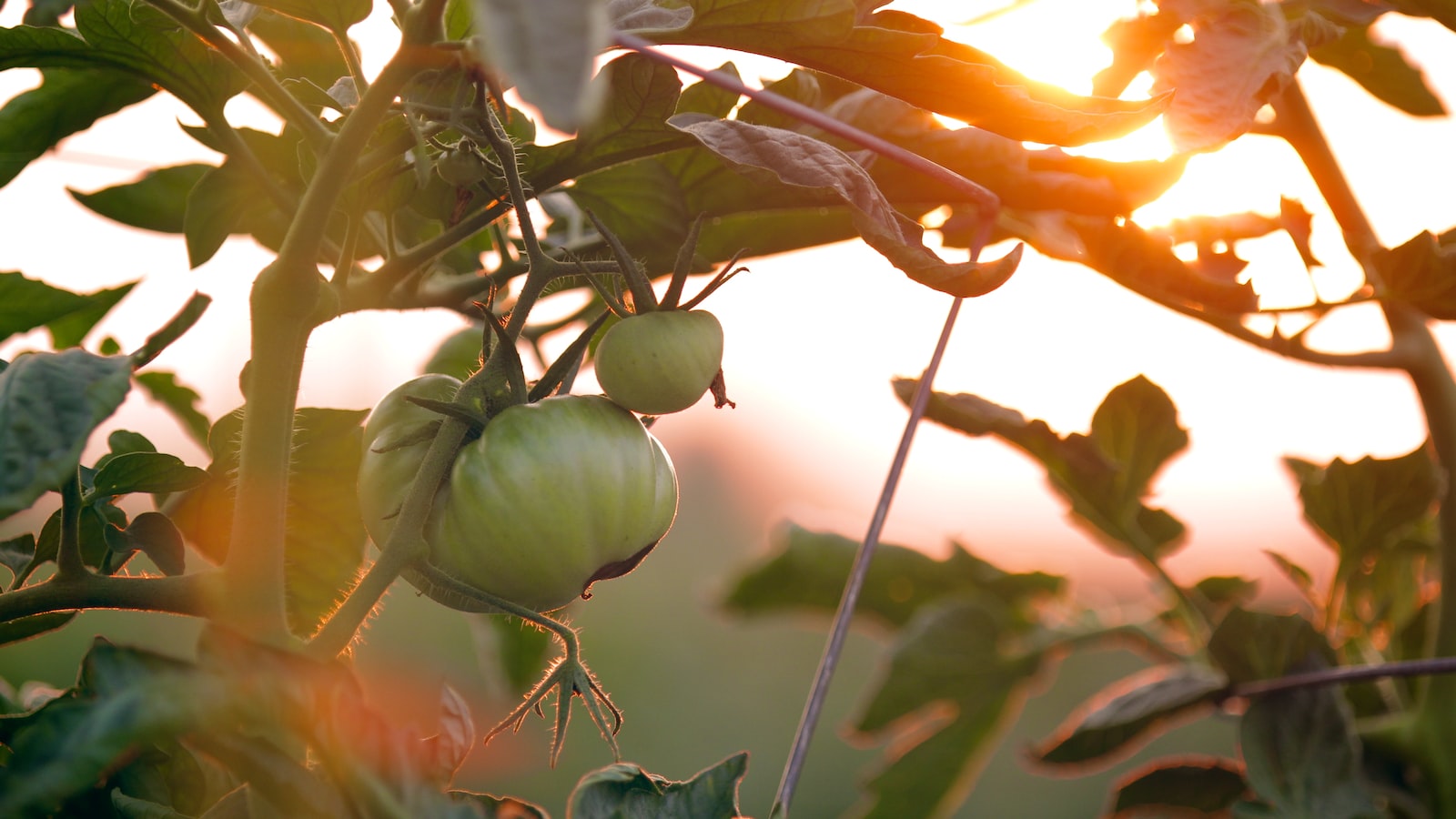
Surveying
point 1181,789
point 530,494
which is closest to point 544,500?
point 530,494

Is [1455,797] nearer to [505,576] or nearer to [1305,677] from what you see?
[1305,677]

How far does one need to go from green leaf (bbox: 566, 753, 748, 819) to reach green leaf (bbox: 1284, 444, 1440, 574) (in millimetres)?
405

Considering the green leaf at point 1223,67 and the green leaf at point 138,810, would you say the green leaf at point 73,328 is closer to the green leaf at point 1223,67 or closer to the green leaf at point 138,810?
the green leaf at point 138,810

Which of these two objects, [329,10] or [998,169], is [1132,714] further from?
[329,10]

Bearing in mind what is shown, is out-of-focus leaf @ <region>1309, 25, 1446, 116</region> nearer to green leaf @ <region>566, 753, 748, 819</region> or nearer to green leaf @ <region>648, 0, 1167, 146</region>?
green leaf @ <region>648, 0, 1167, 146</region>

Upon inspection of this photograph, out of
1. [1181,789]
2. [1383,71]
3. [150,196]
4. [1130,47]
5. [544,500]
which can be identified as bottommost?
[1181,789]

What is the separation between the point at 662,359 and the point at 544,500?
0.06 m

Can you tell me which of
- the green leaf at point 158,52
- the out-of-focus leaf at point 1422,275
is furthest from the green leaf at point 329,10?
the out-of-focus leaf at point 1422,275

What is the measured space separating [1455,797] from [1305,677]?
0.41 ft

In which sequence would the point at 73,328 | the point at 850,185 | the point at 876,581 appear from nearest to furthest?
the point at 850,185 → the point at 73,328 → the point at 876,581

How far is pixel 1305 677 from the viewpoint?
49 centimetres

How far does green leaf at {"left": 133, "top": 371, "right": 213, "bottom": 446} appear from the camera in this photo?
0.53m

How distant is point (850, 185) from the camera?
280 millimetres

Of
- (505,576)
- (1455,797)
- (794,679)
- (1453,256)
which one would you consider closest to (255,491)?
(505,576)
